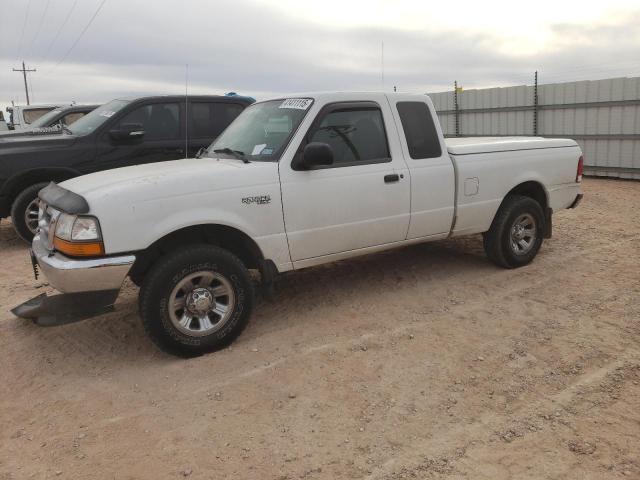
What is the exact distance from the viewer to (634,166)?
12047 mm

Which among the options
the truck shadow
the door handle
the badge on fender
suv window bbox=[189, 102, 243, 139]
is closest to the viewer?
the badge on fender

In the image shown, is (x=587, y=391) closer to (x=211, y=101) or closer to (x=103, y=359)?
(x=103, y=359)

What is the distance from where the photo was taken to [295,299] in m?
5.08

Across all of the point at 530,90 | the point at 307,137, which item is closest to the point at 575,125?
the point at 530,90

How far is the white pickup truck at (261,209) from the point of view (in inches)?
144

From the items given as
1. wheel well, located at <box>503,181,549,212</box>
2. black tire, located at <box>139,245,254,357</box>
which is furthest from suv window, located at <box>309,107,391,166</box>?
wheel well, located at <box>503,181,549,212</box>

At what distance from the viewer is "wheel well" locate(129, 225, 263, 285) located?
3.91m

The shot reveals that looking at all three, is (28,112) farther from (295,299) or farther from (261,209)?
(261,209)

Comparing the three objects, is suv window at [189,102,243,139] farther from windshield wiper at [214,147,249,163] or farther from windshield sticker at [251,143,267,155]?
windshield sticker at [251,143,267,155]

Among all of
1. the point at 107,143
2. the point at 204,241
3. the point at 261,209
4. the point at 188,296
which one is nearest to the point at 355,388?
the point at 188,296

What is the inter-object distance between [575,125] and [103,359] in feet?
41.1

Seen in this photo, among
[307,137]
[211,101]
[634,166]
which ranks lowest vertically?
[634,166]

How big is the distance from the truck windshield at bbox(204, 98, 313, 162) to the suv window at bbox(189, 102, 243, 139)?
2879mm

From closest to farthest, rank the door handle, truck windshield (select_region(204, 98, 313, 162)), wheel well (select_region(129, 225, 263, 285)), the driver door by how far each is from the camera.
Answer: wheel well (select_region(129, 225, 263, 285)), the driver door, truck windshield (select_region(204, 98, 313, 162)), the door handle
